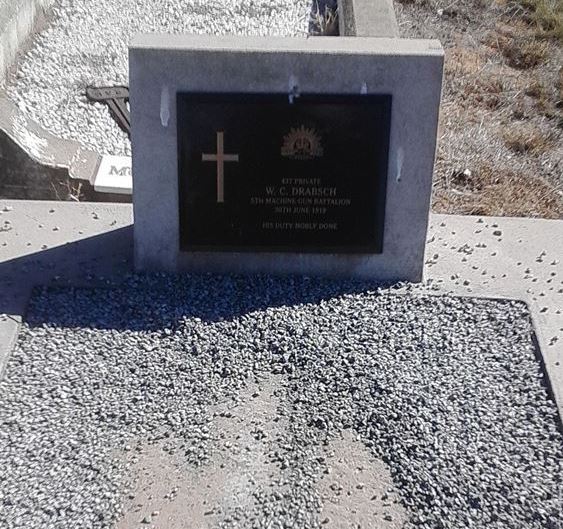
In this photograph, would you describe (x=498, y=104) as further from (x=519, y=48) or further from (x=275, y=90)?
(x=275, y=90)

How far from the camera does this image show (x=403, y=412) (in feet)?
15.4

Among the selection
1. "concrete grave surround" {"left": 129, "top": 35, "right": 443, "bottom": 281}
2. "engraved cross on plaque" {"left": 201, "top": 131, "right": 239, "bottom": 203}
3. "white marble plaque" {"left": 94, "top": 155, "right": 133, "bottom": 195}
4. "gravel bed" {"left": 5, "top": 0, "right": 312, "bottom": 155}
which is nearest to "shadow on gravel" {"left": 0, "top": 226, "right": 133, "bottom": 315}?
"concrete grave surround" {"left": 129, "top": 35, "right": 443, "bottom": 281}

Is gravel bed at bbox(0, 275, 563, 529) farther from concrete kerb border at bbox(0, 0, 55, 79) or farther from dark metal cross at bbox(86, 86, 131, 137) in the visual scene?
concrete kerb border at bbox(0, 0, 55, 79)

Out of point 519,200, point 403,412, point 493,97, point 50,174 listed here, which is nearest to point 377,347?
point 403,412

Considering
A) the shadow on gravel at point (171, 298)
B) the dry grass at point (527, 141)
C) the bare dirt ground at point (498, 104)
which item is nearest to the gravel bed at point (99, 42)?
the bare dirt ground at point (498, 104)

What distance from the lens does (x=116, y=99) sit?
8.77 metres

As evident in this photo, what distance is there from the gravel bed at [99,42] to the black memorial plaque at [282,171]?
2820 millimetres

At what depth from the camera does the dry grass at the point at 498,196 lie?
726 centimetres

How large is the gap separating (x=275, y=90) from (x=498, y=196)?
8.65ft

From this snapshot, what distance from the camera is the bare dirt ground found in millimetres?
7555

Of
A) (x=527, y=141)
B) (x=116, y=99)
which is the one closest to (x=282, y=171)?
(x=527, y=141)

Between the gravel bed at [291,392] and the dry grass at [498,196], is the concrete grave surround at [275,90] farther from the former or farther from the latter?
the dry grass at [498,196]

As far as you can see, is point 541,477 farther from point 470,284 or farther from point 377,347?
point 470,284

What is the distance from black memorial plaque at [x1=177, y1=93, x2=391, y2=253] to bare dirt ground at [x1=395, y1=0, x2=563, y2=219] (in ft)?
5.72
